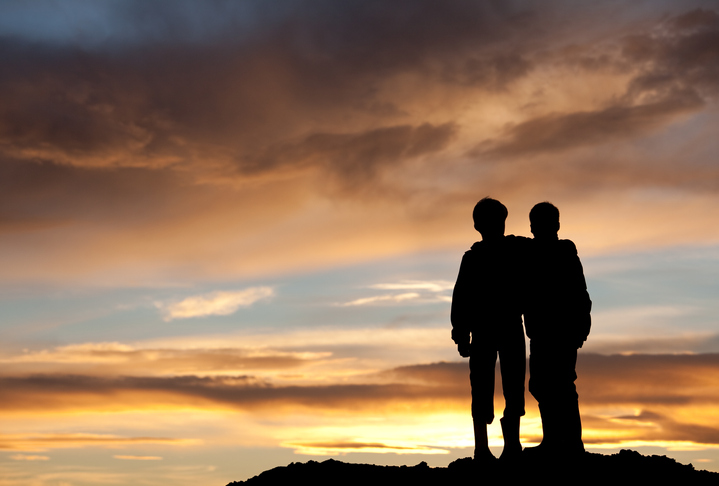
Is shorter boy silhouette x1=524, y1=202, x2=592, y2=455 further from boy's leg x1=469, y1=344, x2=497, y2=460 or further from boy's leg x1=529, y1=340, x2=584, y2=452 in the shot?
boy's leg x1=469, y1=344, x2=497, y2=460

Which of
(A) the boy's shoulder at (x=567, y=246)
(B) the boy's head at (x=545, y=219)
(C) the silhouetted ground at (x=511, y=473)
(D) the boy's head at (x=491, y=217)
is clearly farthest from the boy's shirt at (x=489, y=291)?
(C) the silhouetted ground at (x=511, y=473)

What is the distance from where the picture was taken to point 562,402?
37.9ft

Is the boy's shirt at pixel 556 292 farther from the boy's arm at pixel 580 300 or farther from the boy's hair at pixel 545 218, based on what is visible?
the boy's hair at pixel 545 218

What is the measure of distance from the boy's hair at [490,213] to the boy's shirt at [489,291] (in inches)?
10.3

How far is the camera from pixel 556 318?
38.1ft

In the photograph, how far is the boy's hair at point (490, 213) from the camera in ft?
37.5

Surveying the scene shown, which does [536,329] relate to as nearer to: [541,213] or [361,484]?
[541,213]

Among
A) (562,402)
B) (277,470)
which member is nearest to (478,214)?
(562,402)

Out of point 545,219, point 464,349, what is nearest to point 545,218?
point 545,219

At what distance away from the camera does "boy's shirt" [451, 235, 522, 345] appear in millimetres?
11367

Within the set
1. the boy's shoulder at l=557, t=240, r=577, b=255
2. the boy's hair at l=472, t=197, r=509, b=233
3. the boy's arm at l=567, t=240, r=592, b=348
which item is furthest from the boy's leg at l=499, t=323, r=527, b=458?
the boy's hair at l=472, t=197, r=509, b=233

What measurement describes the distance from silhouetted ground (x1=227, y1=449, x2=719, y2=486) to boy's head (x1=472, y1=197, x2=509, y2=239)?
3.35m

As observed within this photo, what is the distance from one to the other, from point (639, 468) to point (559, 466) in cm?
155

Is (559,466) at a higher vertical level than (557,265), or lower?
lower
